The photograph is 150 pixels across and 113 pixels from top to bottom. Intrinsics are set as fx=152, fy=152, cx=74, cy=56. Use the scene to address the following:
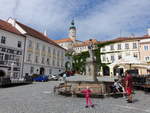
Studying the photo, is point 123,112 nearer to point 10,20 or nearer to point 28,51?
point 28,51

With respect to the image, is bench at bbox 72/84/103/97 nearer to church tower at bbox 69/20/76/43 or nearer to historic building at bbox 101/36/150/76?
historic building at bbox 101/36/150/76

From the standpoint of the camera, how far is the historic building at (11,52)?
105ft

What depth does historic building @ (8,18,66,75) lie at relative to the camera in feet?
126

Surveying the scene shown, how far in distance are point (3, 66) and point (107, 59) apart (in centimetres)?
3134

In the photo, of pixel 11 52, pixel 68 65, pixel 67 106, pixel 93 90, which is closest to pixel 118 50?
pixel 68 65

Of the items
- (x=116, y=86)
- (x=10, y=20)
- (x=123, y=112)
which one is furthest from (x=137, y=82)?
(x=10, y=20)

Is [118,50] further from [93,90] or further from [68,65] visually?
[93,90]

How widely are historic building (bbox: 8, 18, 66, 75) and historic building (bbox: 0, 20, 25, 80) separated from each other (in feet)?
4.75

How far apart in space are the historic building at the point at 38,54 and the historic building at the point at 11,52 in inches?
57.0

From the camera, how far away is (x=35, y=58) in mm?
40812

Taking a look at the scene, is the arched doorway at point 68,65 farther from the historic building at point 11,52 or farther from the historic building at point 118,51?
the historic building at point 11,52

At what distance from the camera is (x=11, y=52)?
112 ft

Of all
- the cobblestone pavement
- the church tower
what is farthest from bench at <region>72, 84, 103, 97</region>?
the church tower

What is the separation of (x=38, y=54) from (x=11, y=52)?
360 inches
